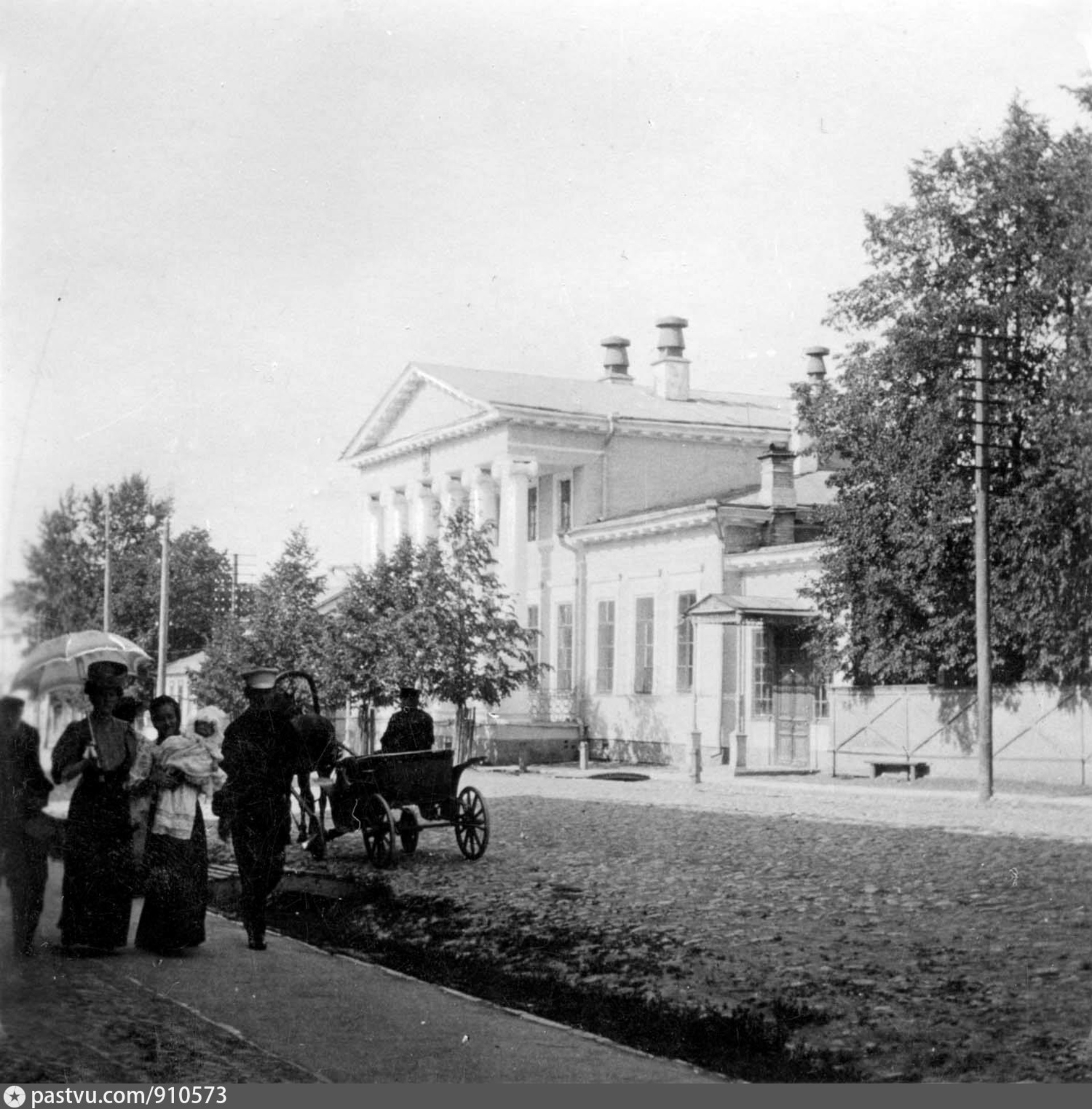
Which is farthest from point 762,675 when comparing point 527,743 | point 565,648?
point 527,743

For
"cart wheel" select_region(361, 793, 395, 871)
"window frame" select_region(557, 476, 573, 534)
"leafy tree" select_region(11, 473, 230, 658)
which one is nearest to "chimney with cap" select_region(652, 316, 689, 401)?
"leafy tree" select_region(11, 473, 230, 658)

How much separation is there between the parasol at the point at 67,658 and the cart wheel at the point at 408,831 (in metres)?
4.55

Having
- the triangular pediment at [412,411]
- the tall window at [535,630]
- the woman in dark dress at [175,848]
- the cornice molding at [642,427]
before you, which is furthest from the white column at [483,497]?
the woman in dark dress at [175,848]

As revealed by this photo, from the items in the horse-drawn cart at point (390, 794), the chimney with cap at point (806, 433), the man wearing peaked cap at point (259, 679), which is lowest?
the horse-drawn cart at point (390, 794)

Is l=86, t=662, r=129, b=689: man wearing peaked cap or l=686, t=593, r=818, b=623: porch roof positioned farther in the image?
l=686, t=593, r=818, b=623: porch roof

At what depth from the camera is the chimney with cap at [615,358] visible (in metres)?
8.64

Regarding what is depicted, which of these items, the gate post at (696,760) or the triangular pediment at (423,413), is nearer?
the triangular pediment at (423,413)

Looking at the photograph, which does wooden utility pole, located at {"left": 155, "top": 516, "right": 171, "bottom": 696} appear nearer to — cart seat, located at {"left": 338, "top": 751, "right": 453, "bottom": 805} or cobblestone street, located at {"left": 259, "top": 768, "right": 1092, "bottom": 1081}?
cobblestone street, located at {"left": 259, "top": 768, "right": 1092, "bottom": 1081}

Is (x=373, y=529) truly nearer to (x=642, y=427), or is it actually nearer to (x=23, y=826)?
(x=23, y=826)

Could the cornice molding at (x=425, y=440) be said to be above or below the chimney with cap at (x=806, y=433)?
below

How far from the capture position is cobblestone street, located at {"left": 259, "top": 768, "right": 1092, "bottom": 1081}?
238 inches

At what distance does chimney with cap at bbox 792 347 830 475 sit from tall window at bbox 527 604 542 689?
3.20 metres

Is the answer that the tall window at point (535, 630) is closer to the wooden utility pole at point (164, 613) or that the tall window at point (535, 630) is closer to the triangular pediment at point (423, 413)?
the triangular pediment at point (423, 413)

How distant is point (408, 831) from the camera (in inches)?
468
